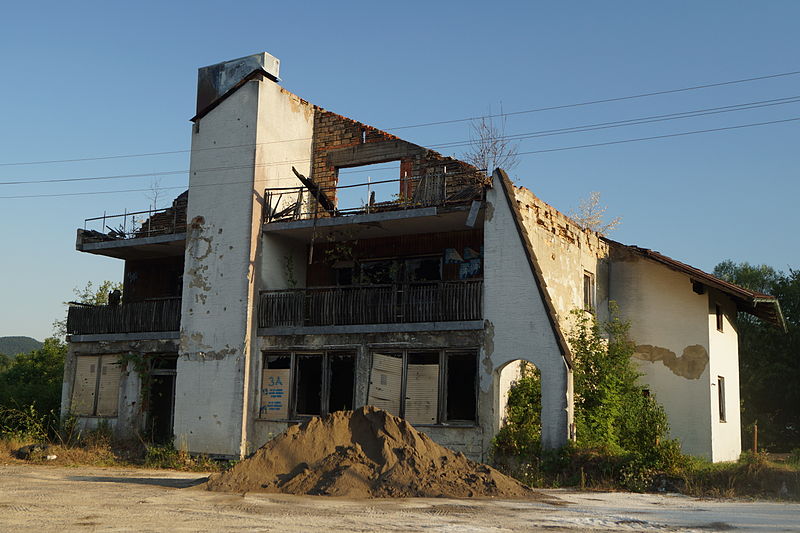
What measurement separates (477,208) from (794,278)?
101ft

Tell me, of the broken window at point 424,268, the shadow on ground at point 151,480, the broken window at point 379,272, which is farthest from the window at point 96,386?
the broken window at point 424,268

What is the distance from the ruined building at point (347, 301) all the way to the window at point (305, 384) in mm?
50

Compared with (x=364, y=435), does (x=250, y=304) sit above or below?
above

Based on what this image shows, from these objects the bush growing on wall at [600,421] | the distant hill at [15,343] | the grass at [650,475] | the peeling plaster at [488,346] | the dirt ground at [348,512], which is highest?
the distant hill at [15,343]

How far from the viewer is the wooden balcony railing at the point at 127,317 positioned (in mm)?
23219

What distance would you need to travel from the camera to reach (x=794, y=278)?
4306cm

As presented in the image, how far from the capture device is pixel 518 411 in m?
18.2

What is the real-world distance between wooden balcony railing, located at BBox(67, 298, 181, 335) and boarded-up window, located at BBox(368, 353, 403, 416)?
6505 mm

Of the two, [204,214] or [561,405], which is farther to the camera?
[204,214]

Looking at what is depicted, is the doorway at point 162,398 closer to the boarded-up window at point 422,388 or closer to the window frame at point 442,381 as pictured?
the window frame at point 442,381

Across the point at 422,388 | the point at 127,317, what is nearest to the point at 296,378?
the point at 422,388

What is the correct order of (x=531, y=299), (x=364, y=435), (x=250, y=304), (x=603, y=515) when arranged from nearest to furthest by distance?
(x=603, y=515) < (x=364, y=435) < (x=531, y=299) < (x=250, y=304)

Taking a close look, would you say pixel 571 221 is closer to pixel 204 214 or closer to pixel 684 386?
pixel 684 386

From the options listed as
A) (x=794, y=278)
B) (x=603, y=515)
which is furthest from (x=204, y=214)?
(x=794, y=278)
